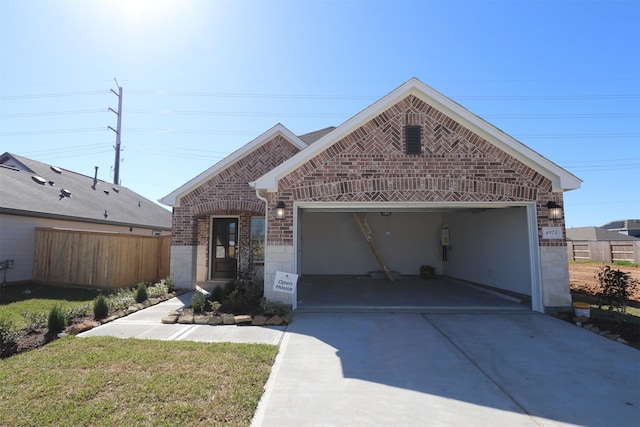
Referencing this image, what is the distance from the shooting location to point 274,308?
7.05 m

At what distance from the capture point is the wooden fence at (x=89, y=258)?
10688mm

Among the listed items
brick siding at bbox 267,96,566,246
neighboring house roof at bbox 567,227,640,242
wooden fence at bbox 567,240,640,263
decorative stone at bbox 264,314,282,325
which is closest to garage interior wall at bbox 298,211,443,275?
brick siding at bbox 267,96,566,246

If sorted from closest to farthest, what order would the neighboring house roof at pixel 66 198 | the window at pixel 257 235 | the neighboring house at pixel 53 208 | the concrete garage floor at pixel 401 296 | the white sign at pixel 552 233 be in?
the white sign at pixel 552 233 < the concrete garage floor at pixel 401 296 < the neighboring house at pixel 53 208 < the window at pixel 257 235 < the neighboring house roof at pixel 66 198

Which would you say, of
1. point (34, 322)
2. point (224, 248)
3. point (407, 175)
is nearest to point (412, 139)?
point (407, 175)

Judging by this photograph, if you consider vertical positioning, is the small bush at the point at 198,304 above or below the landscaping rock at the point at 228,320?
above

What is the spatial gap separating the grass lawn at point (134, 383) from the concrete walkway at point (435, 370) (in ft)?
1.14

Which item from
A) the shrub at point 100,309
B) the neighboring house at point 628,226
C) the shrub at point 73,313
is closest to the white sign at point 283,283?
the shrub at point 100,309

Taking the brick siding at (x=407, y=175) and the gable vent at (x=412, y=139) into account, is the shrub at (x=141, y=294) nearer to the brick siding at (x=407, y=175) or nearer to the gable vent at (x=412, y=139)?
the brick siding at (x=407, y=175)

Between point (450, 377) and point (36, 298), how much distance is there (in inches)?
432

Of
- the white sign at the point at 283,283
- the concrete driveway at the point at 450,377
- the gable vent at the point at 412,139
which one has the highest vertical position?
the gable vent at the point at 412,139

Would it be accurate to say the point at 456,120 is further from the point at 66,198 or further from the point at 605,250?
the point at 605,250

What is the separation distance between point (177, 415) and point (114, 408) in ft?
2.34

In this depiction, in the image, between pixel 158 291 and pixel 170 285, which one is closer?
pixel 158 291

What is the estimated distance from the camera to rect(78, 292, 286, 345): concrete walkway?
5.67m
